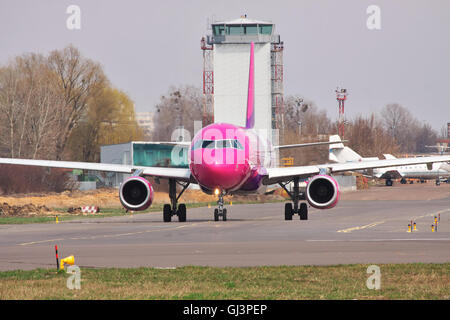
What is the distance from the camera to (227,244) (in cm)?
2416

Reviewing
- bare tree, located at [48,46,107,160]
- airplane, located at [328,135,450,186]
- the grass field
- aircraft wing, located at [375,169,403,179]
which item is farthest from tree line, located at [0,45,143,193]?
the grass field

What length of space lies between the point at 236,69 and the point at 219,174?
6261 cm

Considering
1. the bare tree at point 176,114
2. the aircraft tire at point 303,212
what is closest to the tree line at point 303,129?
the bare tree at point 176,114

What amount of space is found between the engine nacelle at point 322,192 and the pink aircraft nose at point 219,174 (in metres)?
2.92

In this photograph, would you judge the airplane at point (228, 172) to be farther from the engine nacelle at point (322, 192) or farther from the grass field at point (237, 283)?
the grass field at point (237, 283)

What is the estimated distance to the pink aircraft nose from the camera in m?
32.6

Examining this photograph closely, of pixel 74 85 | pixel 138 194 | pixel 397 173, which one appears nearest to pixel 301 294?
pixel 138 194

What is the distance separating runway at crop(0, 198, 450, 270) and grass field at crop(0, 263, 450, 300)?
168 centimetres

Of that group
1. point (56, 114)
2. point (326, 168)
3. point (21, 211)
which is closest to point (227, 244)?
point (326, 168)

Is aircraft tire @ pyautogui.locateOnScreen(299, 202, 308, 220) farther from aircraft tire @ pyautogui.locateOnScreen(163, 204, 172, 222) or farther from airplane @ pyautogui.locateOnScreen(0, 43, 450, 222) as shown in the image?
aircraft tire @ pyautogui.locateOnScreen(163, 204, 172, 222)

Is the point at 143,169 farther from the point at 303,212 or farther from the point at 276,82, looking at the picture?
the point at 276,82

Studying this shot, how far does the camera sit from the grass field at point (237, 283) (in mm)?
13562

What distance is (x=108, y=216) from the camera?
46.2 metres
